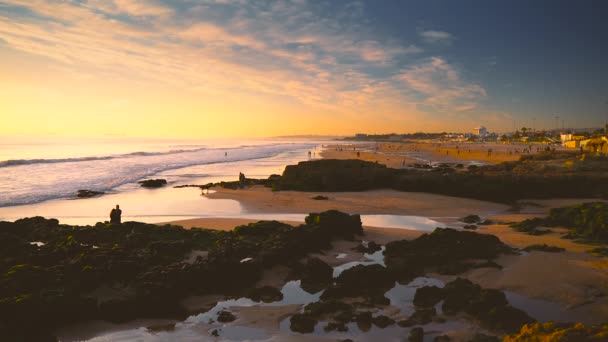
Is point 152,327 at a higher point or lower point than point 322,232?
lower

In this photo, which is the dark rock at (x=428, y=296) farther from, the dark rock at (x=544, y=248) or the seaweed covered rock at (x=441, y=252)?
the dark rock at (x=544, y=248)

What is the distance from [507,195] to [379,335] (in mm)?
16892

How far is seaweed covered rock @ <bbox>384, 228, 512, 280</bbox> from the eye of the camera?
906cm

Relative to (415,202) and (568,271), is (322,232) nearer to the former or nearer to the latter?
(568,271)

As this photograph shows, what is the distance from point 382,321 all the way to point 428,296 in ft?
4.70

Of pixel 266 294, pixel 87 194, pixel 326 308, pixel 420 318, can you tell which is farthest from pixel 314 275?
pixel 87 194

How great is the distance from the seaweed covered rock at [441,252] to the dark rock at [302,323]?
2831mm

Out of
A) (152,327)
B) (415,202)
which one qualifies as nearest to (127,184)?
(415,202)

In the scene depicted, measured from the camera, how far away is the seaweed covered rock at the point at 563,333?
405cm

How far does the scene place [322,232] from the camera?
37.1ft

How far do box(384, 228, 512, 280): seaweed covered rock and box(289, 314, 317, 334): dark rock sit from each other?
9.29 ft

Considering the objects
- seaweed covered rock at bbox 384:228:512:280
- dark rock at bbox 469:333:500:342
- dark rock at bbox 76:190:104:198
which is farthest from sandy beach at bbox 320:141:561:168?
dark rock at bbox 469:333:500:342

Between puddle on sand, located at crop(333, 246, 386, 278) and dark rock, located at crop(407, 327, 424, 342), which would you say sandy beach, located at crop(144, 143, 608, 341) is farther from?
dark rock, located at crop(407, 327, 424, 342)

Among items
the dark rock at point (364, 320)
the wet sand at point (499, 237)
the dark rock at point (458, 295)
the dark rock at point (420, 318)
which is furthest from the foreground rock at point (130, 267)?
the dark rock at point (458, 295)
